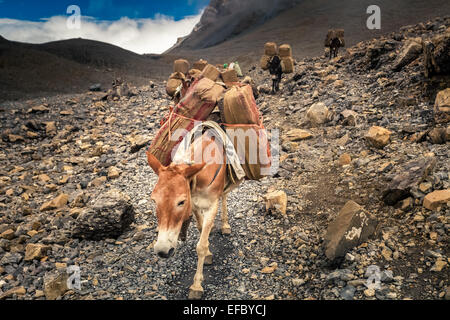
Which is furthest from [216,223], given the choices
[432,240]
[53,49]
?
[53,49]

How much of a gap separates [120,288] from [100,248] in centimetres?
114

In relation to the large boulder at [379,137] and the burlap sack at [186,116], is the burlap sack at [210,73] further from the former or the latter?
the large boulder at [379,137]

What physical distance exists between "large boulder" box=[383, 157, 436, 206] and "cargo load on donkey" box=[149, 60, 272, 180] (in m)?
2.16

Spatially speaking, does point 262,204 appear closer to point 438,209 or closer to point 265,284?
point 265,284

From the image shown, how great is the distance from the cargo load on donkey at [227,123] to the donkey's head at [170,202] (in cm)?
146

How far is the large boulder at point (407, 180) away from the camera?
15.0ft

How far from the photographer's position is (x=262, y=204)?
592cm

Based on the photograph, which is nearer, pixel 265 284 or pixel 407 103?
pixel 265 284

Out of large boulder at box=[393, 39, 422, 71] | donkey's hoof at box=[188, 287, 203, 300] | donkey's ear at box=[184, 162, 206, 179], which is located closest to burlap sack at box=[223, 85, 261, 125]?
donkey's ear at box=[184, 162, 206, 179]

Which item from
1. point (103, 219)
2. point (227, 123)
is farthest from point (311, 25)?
point (103, 219)

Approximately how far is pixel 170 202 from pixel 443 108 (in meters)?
6.23

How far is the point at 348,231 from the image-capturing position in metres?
4.10

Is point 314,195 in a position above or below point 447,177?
below

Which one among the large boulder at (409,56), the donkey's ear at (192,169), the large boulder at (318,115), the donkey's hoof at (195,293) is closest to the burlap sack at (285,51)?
the large boulder at (409,56)
